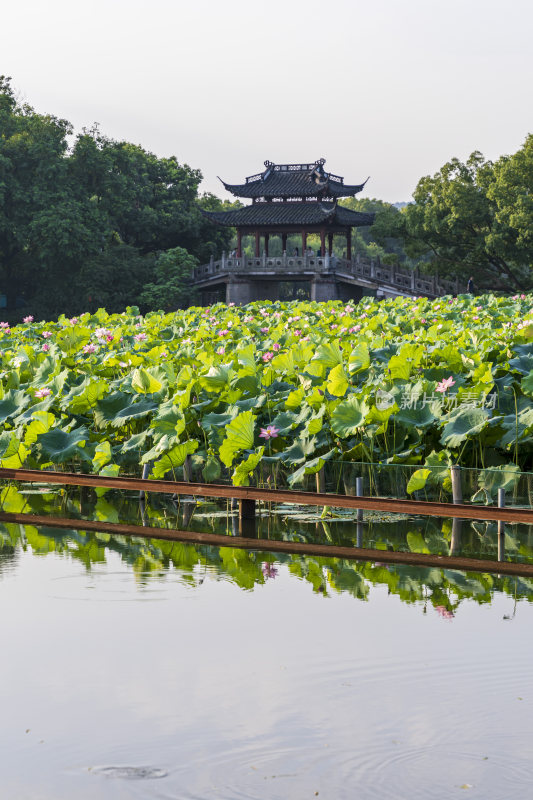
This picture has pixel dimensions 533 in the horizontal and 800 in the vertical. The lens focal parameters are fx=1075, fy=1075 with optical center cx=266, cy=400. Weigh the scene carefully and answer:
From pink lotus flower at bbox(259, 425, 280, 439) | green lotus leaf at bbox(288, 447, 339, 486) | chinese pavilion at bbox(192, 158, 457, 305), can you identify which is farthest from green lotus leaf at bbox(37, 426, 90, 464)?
chinese pavilion at bbox(192, 158, 457, 305)

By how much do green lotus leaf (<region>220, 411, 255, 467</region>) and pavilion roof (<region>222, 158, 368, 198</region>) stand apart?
36035 millimetres

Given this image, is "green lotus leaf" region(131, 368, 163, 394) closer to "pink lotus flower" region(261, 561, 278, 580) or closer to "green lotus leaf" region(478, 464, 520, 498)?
"pink lotus flower" region(261, 561, 278, 580)

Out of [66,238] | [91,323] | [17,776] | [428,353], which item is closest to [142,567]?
[17,776]

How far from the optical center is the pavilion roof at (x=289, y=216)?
4366cm

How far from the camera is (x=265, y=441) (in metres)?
9.82

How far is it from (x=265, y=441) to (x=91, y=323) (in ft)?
51.6

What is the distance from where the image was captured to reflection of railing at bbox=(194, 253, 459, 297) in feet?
128

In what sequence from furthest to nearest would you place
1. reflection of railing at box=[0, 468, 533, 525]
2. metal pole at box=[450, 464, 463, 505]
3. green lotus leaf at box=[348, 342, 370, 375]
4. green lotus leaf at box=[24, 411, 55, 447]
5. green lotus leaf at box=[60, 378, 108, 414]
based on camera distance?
1. green lotus leaf at box=[348, 342, 370, 375]
2. green lotus leaf at box=[60, 378, 108, 414]
3. green lotus leaf at box=[24, 411, 55, 447]
4. metal pole at box=[450, 464, 463, 505]
5. reflection of railing at box=[0, 468, 533, 525]

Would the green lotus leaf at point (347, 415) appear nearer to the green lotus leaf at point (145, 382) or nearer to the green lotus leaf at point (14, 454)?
the green lotus leaf at point (145, 382)

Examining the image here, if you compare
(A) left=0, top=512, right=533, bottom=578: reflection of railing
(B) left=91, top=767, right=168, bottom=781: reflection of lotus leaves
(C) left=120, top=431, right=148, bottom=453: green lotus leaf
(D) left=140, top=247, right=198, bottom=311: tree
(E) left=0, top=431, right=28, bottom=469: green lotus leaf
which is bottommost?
(B) left=91, top=767, right=168, bottom=781: reflection of lotus leaves

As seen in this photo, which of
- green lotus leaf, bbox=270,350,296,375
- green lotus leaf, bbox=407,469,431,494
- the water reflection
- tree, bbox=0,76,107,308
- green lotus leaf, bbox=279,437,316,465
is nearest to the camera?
the water reflection

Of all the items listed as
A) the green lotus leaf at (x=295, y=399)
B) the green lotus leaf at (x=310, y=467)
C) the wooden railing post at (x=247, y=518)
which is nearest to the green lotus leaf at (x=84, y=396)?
the green lotus leaf at (x=295, y=399)

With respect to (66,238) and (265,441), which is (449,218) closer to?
(66,238)

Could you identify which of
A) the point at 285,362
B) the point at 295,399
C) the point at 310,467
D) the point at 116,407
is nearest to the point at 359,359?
the point at 285,362
